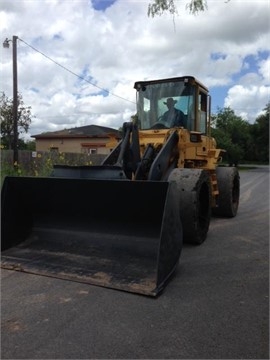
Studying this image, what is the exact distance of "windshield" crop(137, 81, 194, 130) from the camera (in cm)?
766

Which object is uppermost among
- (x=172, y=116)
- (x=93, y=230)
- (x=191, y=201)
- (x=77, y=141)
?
(x=77, y=141)

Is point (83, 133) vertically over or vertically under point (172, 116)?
over

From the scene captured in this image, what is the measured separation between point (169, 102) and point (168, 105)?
0.06 metres

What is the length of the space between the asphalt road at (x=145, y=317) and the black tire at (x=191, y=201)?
2.86 feet

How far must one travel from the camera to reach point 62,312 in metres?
3.79

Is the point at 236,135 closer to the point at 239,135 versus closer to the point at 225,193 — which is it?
the point at 239,135

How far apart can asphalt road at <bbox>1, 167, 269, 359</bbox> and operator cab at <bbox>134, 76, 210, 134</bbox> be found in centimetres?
319

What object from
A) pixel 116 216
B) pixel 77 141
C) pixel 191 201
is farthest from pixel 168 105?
pixel 77 141

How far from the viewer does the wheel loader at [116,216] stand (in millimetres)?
4645

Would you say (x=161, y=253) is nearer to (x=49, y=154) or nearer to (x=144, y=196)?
(x=144, y=196)

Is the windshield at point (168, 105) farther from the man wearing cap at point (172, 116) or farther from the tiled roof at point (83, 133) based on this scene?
the tiled roof at point (83, 133)

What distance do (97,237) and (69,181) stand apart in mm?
824

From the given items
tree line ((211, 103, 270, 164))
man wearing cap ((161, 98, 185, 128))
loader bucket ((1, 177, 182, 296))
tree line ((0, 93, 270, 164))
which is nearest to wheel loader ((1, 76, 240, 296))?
loader bucket ((1, 177, 182, 296))

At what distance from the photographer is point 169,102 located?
25.5ft
